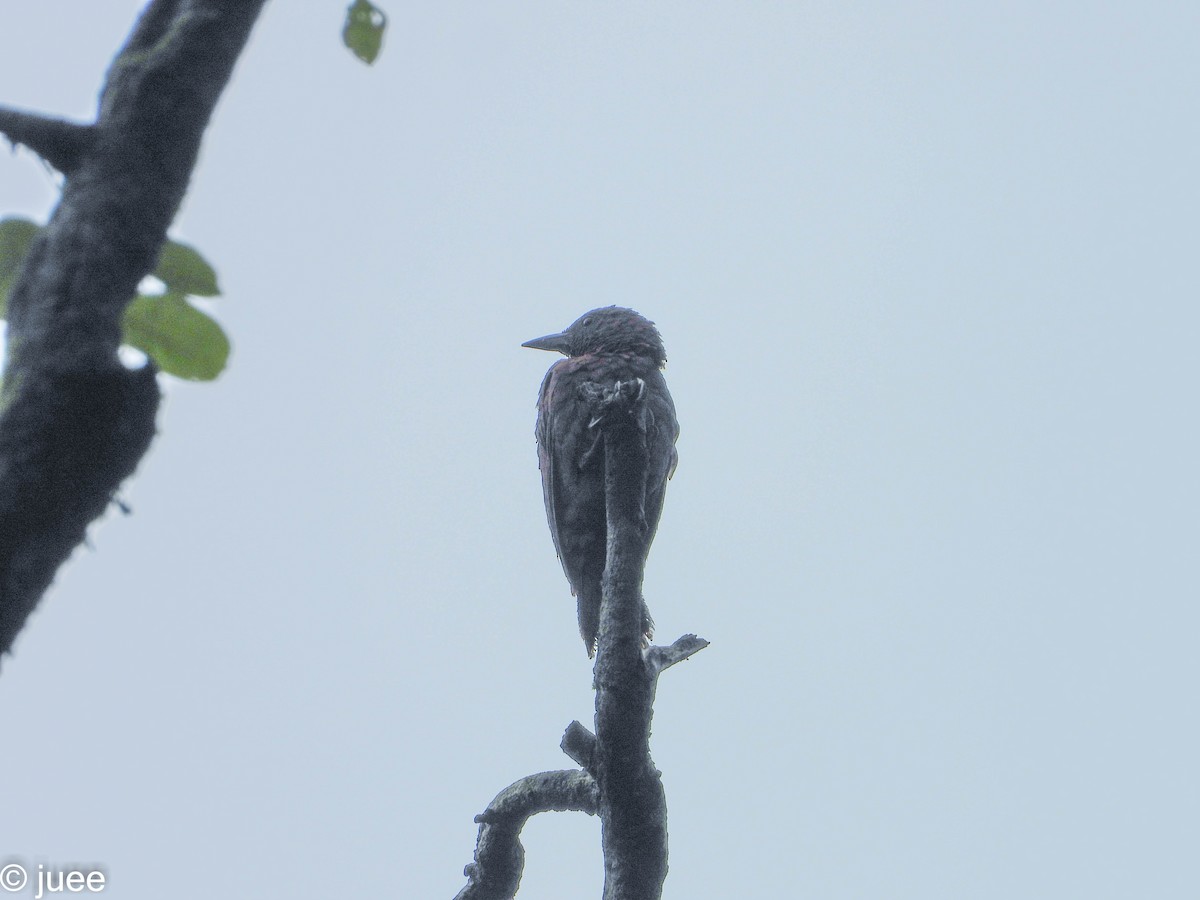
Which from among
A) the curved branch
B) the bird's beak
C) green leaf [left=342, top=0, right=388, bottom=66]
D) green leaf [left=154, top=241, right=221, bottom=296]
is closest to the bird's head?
the bird's beak

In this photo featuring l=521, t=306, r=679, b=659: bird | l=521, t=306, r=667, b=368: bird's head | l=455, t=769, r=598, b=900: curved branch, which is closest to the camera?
l=455, t=769, r=598, b=900: curved branch

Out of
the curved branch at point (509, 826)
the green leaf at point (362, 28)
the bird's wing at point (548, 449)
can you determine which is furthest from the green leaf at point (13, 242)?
the bird's wing at point (548, 449)

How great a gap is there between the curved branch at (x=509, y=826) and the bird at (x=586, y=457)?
1896 mm

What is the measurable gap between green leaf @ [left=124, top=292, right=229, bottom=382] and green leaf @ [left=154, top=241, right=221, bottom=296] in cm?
2

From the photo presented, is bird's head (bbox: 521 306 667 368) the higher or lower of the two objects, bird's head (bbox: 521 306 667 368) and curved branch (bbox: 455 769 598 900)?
the higher

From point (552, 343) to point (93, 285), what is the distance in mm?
6546

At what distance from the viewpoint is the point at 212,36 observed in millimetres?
1445

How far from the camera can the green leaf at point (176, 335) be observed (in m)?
1.60

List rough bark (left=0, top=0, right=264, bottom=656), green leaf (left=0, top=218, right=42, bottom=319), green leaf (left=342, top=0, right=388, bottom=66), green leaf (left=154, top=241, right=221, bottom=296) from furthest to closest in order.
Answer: green leaf (left=342, top=0, right=388, bottom=66) → green leaf (left=154, top=241, right=221, bottom=296) → green leaf (left=0, top=218, right=42, bottom=319) → rough bark (left=0, top=0, right=264, bottom=656)

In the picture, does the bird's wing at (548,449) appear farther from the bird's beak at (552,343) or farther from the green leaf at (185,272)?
the green leaf at (185,272)

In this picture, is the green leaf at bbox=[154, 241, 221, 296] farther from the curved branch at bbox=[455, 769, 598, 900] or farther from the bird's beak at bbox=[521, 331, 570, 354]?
the bird's beak at bbox=[521, 331, 570, 354]

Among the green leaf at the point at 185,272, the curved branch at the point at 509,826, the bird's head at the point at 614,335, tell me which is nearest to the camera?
the green leaf at the point at 185,272

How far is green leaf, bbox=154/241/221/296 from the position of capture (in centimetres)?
160

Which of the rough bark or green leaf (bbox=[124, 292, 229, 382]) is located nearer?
the rough bark
